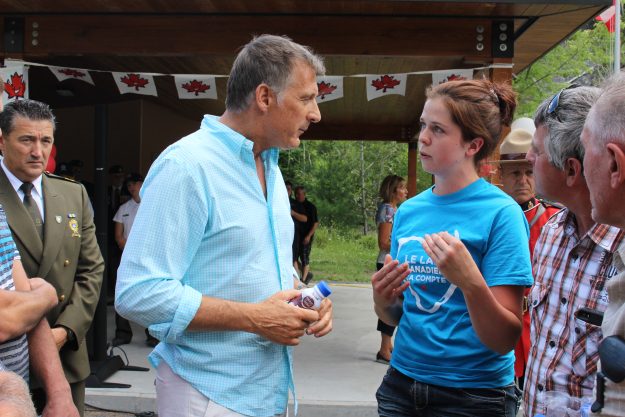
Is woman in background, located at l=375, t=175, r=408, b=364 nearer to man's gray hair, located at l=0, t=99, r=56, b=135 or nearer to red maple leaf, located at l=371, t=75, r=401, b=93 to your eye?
red maple leaf, located at l=371, t=75, r=401, b=93

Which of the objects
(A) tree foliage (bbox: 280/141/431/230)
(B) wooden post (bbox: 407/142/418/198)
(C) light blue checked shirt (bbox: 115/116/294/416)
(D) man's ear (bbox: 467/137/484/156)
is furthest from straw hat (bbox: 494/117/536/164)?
(A) tree foliage (bbox: 280/141/431/230)

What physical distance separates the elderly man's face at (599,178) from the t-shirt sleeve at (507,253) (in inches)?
30.5

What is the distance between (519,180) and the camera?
13.0ft

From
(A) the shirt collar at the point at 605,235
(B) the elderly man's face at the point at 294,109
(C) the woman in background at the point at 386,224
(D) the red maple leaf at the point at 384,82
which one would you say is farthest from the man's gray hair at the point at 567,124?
(D) the red maple leaf at the point at 384,82

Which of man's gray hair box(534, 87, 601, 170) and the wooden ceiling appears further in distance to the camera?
the wooden ceiling

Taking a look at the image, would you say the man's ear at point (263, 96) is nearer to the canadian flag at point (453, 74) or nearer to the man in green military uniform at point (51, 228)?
the man in green military uniform at point (51, 228)

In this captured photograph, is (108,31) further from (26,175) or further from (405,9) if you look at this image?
(26,175)

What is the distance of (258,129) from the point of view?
6.82ft

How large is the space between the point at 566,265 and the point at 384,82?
4937 mm

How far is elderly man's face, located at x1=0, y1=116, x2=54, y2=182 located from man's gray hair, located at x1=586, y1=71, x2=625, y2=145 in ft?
8.70

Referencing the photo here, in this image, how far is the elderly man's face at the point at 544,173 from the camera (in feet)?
6.75

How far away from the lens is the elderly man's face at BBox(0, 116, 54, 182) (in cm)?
314

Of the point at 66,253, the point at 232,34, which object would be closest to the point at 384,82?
the point at 232,34

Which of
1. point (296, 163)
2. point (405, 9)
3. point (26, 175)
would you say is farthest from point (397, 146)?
point (26, 175)
